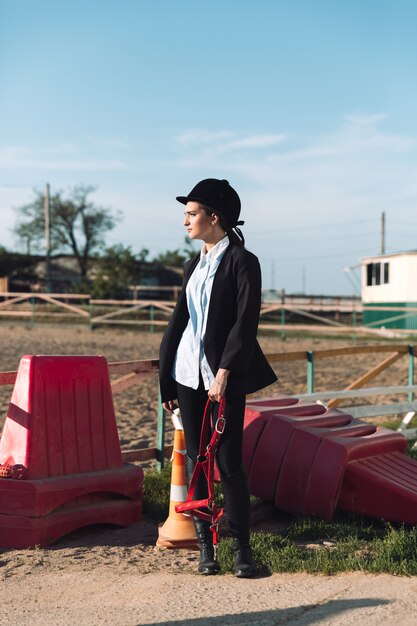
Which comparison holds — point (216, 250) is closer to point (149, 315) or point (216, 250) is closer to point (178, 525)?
point (178, 525)

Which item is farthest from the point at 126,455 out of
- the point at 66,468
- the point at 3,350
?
the point at 3,350

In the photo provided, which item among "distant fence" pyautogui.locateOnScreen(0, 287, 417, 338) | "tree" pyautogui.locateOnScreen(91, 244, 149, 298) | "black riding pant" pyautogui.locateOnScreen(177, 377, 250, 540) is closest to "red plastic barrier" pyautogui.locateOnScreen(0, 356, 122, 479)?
"black riding pant" pyautogui.locateOnScreen(177, 377, 250, 540)

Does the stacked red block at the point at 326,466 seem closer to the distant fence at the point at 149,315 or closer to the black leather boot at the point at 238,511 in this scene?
the black leather boot at the point at 238,511

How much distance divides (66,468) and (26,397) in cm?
44

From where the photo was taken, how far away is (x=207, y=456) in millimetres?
3666

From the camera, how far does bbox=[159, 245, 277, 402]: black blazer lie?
3.54m

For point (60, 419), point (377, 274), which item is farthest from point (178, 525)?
point (377, 274)

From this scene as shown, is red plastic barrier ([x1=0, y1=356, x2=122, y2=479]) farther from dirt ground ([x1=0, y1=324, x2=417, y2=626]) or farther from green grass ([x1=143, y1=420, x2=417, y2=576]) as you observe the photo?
green grass ([x1=143, y1=420, x2=417, y2=576])

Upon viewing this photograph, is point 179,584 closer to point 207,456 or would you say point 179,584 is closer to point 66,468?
point 207,456

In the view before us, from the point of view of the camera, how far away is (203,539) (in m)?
3.74

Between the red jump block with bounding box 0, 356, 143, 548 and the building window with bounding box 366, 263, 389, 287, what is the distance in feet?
91.7

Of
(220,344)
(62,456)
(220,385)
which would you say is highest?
(220,344)

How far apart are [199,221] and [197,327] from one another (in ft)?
1.64

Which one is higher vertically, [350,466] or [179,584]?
[350,466]
